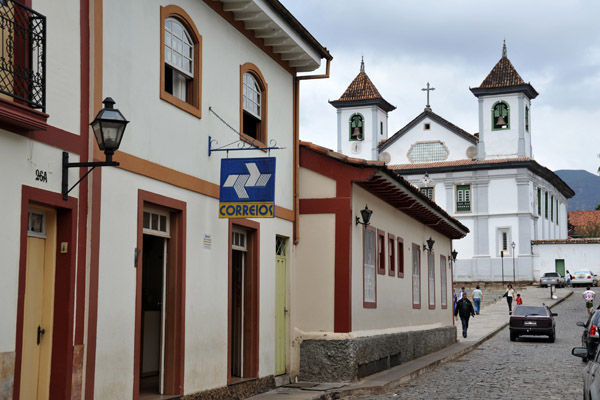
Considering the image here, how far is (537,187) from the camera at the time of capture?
214 ft

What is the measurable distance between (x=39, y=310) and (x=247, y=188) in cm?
384

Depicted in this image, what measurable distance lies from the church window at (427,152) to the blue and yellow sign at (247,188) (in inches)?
2173

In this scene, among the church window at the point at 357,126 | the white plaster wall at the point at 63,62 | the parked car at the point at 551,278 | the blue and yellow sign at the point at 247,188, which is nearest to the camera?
the white plaster wall at the point at 63,62

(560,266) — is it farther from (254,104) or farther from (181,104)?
(181,104)

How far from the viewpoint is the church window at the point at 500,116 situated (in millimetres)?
62281

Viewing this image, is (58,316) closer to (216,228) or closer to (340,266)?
(216,228)

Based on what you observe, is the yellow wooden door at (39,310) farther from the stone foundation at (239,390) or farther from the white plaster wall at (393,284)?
the white plaster wall at (393,284)

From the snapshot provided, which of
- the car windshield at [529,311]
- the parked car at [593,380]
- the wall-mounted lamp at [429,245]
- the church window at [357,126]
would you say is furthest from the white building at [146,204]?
the church window at [357,126]

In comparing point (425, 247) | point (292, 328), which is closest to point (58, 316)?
point (292, 328)

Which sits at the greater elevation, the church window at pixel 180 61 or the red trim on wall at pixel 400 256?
the church window at pixel 180 61

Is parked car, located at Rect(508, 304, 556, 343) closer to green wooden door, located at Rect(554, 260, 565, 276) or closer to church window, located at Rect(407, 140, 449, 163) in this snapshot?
green wooden door, located at Rect(554, 260, 565, 276)

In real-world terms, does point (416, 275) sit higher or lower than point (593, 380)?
higher

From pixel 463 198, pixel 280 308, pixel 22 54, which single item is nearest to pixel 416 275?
pixel 280 308

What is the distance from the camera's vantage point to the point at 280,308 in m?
15.0
